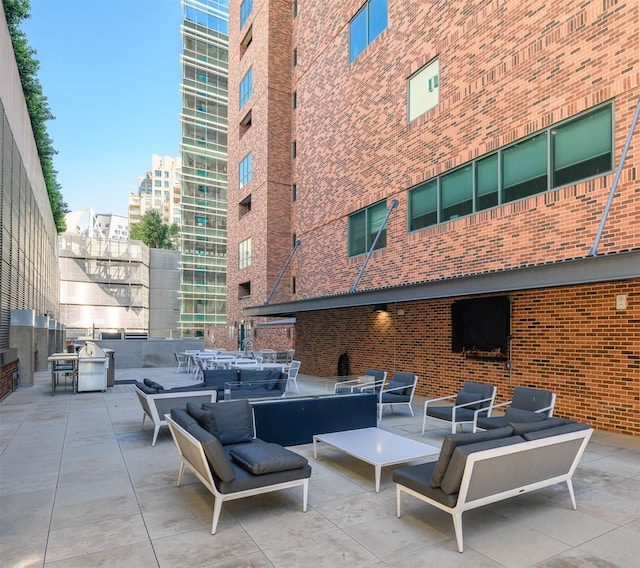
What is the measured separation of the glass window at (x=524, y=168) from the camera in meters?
9.05

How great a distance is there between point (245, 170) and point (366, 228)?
15281 mm

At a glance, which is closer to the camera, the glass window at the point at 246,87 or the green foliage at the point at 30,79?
the green foliage at the point at 30,79

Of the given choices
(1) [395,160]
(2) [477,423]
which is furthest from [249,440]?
(1) [395,160]

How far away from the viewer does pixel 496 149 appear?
10.1 metres

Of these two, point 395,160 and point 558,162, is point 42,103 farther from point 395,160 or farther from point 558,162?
point 558,162

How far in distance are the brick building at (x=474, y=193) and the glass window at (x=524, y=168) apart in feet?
0.13

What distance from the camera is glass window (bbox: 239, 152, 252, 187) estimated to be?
26.8 metres

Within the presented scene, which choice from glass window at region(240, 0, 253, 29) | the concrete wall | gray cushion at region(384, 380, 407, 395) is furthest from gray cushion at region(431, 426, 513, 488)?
glass window at region(240, 0, 253, 29)

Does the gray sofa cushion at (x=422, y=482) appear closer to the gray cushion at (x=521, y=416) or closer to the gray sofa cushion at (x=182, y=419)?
the gray sofa cushion at (x=182, y=419)

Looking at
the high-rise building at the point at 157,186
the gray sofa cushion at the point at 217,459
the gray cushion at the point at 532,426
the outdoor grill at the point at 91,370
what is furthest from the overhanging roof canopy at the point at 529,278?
the high-rise building at the point at 157,186

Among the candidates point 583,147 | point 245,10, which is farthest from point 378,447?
point 245,10

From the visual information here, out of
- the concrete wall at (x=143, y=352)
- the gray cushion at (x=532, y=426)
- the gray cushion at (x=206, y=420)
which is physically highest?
the gray cushion at (x=532, y=426)

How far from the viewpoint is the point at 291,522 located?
414cm

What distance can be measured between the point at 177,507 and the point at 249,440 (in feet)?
Result: 3.97
